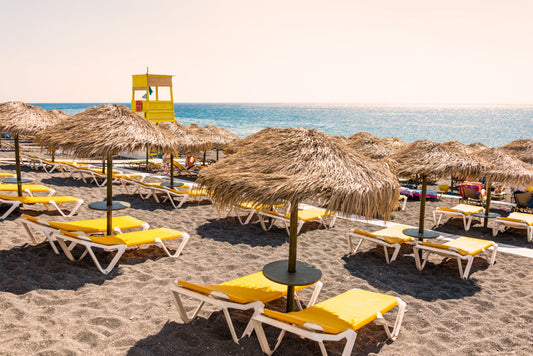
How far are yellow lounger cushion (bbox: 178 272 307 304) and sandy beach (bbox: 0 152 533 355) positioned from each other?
14.5 inches

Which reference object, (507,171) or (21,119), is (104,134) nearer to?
(21,119)

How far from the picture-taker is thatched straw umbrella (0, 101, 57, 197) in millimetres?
8375

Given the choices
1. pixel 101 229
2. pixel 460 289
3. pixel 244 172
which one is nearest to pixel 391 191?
pixel 244 172

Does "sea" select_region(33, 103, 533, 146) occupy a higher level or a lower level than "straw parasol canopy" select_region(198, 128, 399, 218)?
higher

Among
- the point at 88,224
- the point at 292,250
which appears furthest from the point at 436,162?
the point at 88,224

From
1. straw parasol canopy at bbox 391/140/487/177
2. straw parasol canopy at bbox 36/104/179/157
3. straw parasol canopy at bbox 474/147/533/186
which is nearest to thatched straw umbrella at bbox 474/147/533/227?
straw parasol canopy at bbox 474/147/533/186

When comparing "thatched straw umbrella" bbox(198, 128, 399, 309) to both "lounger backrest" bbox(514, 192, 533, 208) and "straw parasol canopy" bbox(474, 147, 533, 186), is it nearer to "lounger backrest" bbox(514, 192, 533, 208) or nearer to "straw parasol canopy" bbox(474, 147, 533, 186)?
"straw parasol canopy" bbox(474, 147, 533, 186)

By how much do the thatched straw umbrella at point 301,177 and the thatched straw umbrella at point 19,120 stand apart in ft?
20.5

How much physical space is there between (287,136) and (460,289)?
147 inches

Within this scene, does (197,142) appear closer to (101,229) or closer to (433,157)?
(101,229)

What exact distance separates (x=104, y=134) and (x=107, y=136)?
0.07m

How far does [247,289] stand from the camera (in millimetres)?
4336

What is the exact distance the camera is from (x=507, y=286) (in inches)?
233

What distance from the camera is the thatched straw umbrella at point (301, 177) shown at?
143 inches
